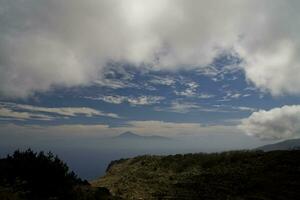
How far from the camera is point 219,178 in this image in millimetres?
26359

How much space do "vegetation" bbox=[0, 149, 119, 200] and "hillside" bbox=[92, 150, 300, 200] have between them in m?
4.55

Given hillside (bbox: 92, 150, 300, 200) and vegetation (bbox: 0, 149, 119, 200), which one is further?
hillside (bbox: 92, 150, 300, 200)

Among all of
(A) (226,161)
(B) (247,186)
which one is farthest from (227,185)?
(A) (226,161)

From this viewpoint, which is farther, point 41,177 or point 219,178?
point 219,178

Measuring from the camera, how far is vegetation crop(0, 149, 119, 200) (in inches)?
666

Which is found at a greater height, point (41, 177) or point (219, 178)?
point (219, 178)

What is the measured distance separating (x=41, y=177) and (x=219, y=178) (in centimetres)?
1358

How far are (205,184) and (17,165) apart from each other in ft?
41.9

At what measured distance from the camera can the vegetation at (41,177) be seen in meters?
16.9

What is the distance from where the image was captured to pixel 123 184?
27.2m

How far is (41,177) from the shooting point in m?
17.9

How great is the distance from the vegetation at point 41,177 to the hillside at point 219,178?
14.9 feet

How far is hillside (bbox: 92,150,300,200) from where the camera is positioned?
862 inches

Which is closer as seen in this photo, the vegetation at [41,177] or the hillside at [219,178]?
the vegetation at [41,177]
